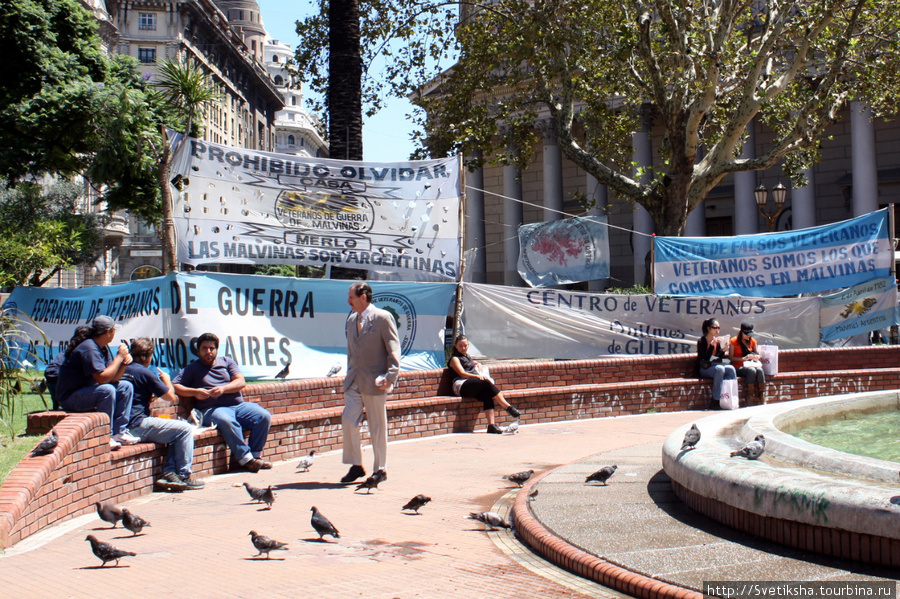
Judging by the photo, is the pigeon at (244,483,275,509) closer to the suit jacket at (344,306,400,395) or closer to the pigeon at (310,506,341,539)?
the pigeon at (310,506,341,539)

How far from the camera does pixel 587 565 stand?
5109 mm

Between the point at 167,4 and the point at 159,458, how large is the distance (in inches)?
3030

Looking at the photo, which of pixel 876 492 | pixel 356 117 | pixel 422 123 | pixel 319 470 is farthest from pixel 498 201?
pixel 876 492

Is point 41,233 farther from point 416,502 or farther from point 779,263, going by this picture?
point 416,502

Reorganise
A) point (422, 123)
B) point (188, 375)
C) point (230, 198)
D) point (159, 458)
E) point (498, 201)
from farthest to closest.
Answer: point (498, 201)
point (422, 123)
point (230, 198)
point (188, 375)
point (159, 458)

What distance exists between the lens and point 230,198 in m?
11.3

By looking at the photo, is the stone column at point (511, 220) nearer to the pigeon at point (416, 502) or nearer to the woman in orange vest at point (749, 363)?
the woman in orange vest at point (749, 363)

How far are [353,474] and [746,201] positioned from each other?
107 ft

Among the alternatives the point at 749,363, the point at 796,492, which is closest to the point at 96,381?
the point at 796,492

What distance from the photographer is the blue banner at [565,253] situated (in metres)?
17.2

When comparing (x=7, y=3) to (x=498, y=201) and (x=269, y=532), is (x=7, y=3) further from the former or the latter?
(x=498, y=201)

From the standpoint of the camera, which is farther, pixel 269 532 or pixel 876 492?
pixel 269 532

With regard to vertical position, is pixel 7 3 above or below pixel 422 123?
above

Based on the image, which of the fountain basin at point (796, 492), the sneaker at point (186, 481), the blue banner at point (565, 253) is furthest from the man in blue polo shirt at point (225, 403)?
the blue banner at point (565, 253)
